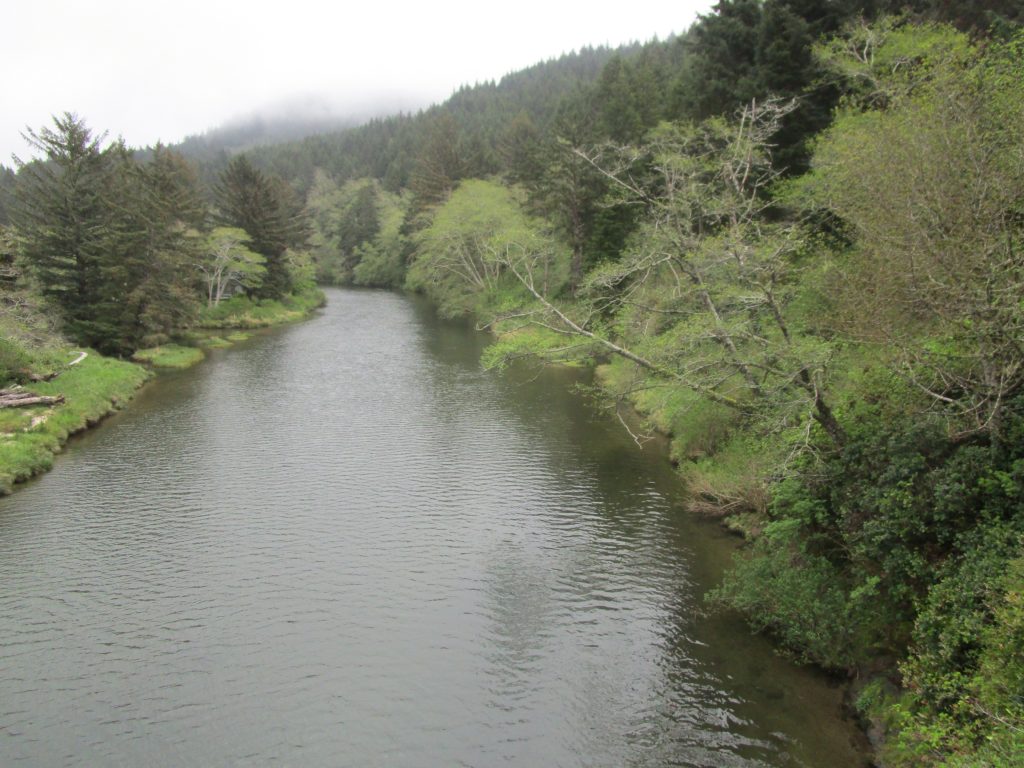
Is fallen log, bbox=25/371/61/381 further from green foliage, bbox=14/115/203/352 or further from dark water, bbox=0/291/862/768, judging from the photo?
green foliage, bbox=14/115/203/352

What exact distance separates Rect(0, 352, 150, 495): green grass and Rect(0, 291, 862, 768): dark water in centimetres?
120

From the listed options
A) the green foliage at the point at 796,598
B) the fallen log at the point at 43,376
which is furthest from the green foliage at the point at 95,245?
the green foliage at the point at 796,598

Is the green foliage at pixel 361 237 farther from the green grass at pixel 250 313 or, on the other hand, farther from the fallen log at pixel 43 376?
the fallen log at pixel 43 376

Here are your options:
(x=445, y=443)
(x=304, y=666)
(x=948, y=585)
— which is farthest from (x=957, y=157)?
(x=445, y=443)

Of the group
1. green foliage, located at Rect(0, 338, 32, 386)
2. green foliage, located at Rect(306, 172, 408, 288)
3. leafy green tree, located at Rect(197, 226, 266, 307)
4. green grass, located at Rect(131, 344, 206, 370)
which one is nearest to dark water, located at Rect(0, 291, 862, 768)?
green foliage, located at Rect(0, 338, 32, 386)

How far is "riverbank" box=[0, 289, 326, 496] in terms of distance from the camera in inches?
939

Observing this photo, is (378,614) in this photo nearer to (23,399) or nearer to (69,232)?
(23,399)

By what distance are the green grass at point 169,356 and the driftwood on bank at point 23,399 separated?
13028 mm

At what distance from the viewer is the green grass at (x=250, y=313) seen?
197 ft

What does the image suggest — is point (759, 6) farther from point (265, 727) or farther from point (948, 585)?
point (265, 727)

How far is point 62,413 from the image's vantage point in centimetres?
2861

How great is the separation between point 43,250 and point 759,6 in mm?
46397

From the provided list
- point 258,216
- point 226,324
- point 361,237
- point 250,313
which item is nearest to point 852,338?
point 226,324

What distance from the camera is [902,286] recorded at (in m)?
12.1
